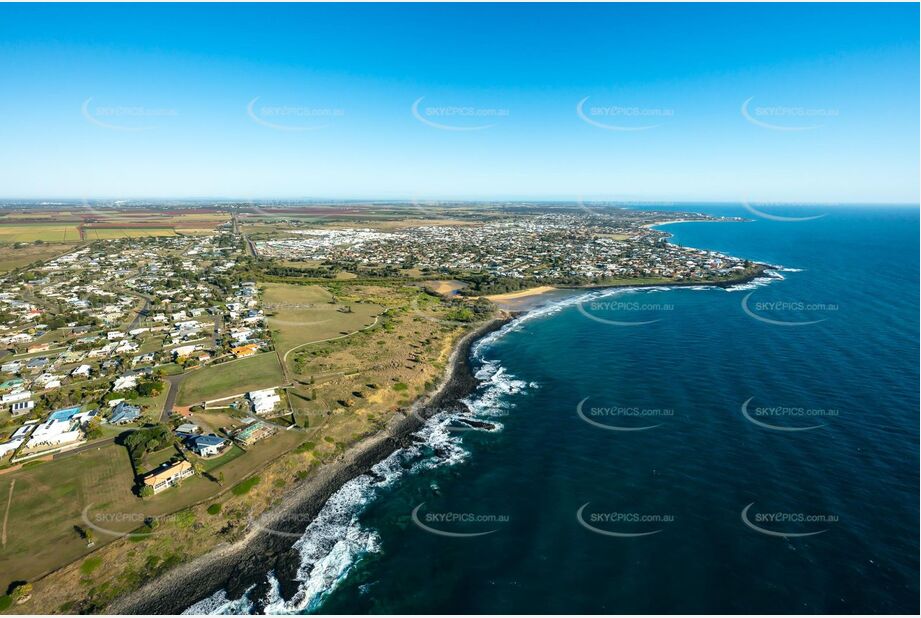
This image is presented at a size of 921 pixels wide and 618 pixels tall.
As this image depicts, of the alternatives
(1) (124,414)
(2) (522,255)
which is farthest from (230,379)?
(2) (522,255)

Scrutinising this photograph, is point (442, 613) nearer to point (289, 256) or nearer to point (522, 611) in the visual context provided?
point (522, 611)

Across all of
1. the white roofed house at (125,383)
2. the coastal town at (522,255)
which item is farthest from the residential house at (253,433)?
the coastal town at (522,255)

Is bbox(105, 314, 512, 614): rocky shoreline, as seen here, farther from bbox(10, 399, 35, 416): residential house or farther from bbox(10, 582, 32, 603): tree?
bbox(10, 399, 35, 416): residential house

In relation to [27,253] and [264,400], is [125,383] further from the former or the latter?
[27,253]

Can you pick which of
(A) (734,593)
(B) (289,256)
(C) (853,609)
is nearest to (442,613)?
(A) (734,593)

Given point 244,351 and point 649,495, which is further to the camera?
point 244,351

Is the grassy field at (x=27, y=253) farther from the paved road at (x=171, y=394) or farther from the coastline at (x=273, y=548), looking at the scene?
the coastline at (x=273, y=548)
